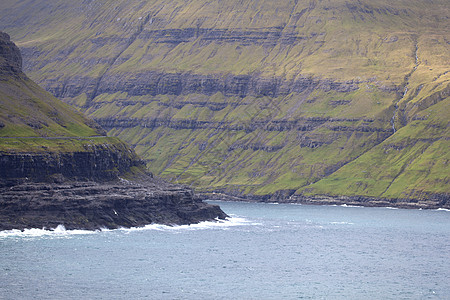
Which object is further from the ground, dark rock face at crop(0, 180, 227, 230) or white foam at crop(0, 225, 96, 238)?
dark rock face at crop(0, 180, 227, 230)

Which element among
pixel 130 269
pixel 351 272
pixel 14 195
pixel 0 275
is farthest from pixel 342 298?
pixel 14 195

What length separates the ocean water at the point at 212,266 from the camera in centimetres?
11812

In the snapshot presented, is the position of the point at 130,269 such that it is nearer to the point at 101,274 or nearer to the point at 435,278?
the point at 101,274

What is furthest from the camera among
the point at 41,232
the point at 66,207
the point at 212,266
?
the point at 66,207

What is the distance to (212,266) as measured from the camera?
144 m

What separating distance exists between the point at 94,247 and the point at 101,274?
96.3 ft

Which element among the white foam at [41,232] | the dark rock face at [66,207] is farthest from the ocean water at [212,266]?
the dark rock face at [66,207]

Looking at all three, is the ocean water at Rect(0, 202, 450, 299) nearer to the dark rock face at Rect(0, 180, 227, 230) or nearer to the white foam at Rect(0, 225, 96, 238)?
the white foam at Rect(0, 225, 96, 238)

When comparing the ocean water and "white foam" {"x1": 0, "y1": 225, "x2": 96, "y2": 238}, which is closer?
the ocean water

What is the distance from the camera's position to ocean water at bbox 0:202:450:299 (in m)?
118

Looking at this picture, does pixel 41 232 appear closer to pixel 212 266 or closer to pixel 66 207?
pixel 66 207

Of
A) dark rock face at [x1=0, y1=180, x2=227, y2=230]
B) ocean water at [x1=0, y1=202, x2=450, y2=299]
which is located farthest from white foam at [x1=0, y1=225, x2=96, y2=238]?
dark rock face at [x1=0, y1=180, x2=227, y2=230]

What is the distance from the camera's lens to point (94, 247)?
158 metres

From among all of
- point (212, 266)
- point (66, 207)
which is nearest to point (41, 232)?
point (66, 207)
